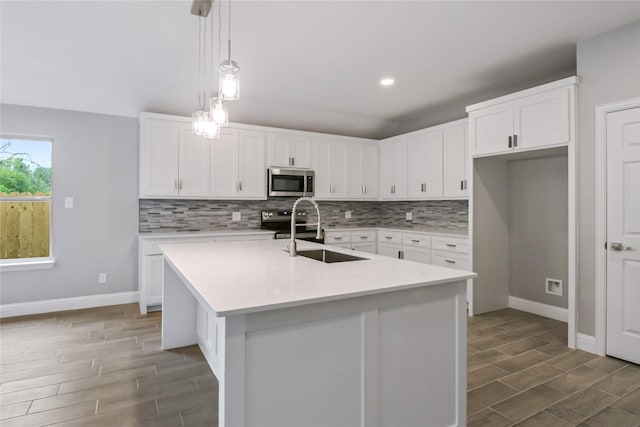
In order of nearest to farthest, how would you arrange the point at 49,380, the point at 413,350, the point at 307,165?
1. the point at 413,350
2. the point at 49,380
3. the point at 307,165

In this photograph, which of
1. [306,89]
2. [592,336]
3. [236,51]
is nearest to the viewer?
[592,336]

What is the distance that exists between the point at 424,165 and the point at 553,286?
204 centimetres

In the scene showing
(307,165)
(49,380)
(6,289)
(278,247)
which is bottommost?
(49,380)

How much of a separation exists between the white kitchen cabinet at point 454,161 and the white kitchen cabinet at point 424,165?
8 centimetres

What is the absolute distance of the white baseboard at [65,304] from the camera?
382 centimetres

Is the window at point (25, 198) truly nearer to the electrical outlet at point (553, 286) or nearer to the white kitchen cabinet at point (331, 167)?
the white kitchen cabinet at point (331, 167)

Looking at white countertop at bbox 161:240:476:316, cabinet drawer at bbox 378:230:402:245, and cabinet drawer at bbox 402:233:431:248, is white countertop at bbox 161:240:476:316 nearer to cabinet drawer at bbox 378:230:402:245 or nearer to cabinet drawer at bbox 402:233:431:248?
cabinet drawer at bbox 402:233:431:248

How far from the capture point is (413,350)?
65.0 inches

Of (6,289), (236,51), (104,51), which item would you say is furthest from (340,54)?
(6,289)

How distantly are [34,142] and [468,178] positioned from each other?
4.90 metres

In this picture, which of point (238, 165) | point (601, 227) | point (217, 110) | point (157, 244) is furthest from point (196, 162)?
point (601, 227)

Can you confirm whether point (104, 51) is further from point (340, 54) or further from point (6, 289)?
point (6, 289)

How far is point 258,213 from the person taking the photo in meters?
5.06

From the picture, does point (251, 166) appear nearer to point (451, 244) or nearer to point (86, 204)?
point (86, 204)
